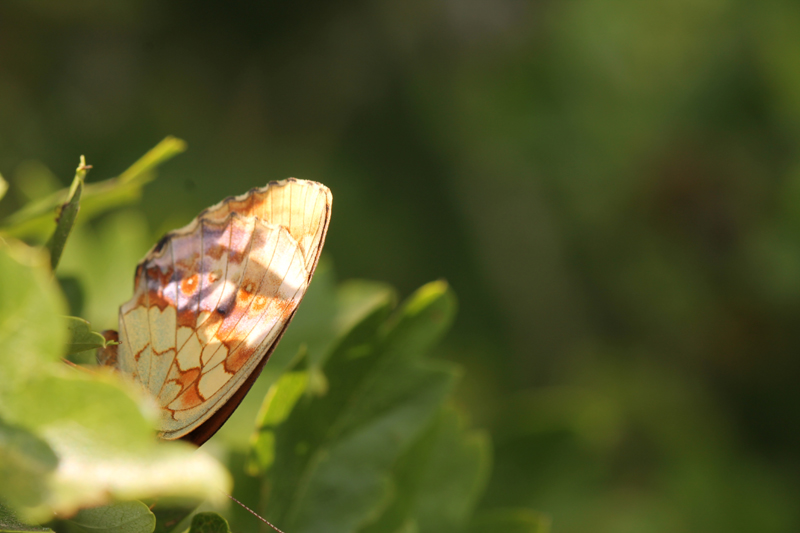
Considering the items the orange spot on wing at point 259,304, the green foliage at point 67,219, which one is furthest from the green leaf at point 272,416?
the green foliage at point 67,219

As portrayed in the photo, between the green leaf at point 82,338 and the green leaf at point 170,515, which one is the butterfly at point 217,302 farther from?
the green leaf at point 82,338

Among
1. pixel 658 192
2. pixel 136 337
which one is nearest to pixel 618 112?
pixel 658 192

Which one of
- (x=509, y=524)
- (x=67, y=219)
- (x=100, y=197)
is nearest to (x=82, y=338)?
(x=67, y=219)

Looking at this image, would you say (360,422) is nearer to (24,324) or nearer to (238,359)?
(238,359)

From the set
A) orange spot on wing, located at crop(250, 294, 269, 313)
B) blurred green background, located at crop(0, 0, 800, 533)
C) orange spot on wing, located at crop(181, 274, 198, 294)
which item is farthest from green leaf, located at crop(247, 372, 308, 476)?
blurred green background, located at crop(0, 0, 800, 533)

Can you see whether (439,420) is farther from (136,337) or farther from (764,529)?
(764,529)
